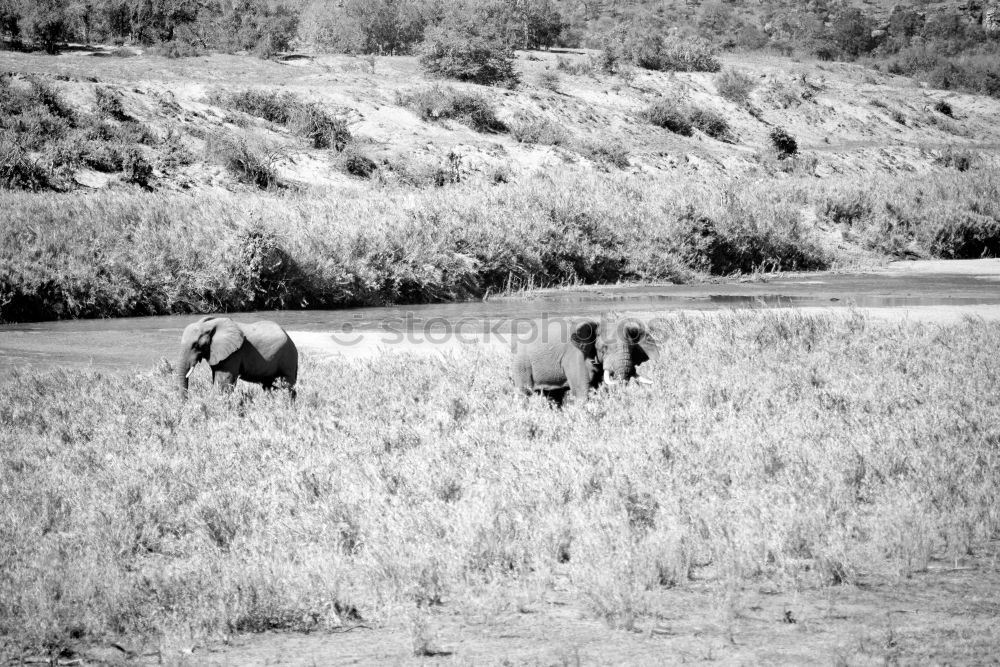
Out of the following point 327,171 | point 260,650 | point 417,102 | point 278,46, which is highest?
point 278,46

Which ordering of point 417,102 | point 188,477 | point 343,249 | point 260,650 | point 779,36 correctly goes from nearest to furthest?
1. point 260,650
2. point 188,477
3. point 343,249
4. point 417,102
5. point 779,36

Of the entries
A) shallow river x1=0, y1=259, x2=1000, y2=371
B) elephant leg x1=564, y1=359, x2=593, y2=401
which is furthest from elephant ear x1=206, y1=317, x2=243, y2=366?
elephant leg x1=564, y1=359, x2=593, y2=401

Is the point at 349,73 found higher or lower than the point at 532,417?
higher

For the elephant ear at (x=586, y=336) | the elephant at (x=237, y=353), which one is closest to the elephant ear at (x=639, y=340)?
the elephant ear at (x=586, y=336)

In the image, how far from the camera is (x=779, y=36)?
367 ft

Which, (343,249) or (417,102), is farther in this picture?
→ (417,102)

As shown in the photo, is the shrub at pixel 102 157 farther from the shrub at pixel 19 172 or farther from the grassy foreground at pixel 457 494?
the grassy foreground at pixel 457 494

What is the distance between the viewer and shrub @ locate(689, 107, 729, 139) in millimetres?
52406

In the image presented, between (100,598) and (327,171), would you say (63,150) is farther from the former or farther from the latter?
(100,598)

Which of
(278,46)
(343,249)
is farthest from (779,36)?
(343,249)

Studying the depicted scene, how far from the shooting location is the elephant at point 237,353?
13.0 metres

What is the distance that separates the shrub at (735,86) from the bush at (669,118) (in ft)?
28.1

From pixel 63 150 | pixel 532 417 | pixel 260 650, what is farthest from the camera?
pixel 63 150

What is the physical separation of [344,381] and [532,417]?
3.65 metres
